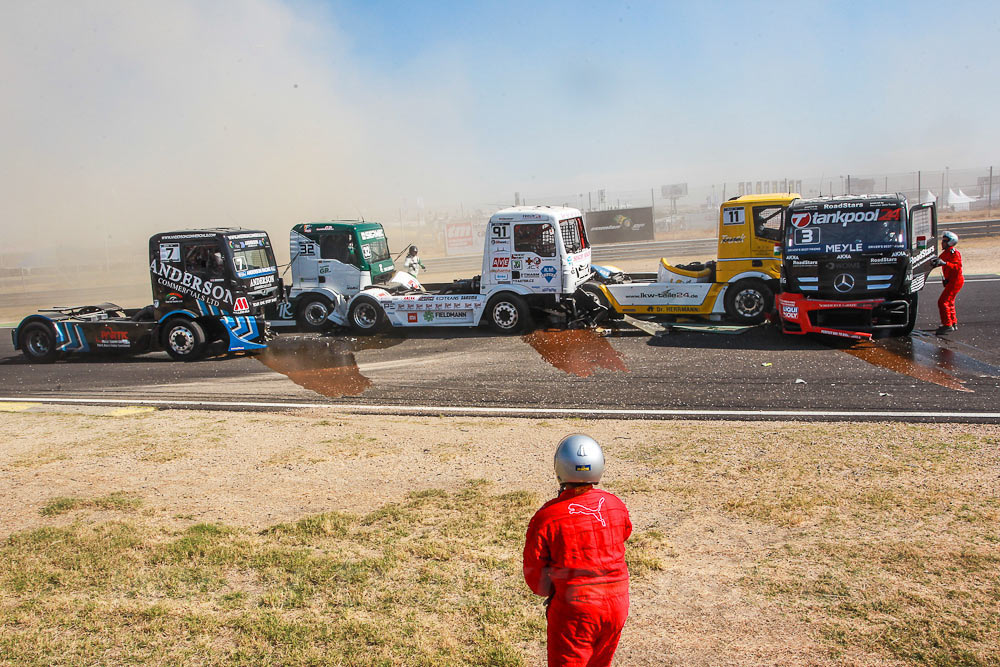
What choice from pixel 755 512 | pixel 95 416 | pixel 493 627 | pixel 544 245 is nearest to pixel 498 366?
pixel 544 245

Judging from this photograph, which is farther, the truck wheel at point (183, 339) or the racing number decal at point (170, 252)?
the racing number decal at point (170, 252)

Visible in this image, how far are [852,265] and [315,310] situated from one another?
10.7 meters

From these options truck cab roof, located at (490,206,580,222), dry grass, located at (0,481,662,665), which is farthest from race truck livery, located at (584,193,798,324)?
dry grass, located at (0,481,662,665)

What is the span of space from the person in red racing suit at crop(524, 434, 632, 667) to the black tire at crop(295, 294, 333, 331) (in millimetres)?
14042

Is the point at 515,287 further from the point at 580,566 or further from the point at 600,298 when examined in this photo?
the point at 580,566

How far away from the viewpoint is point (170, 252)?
14.5 m

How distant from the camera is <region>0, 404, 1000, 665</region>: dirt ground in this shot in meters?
4.55

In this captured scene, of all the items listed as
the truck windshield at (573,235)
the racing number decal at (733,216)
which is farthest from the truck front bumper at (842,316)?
the truck windshield at (573,235)

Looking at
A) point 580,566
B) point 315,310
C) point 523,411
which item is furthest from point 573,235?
point 580,566

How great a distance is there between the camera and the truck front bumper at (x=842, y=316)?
1248 cm

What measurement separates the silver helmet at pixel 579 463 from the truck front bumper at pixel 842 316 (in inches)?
410

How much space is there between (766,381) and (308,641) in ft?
26.0

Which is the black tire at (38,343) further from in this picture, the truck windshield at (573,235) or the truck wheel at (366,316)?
the truck windshield at (573,235)

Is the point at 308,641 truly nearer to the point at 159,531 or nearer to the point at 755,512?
the point at 159,531
